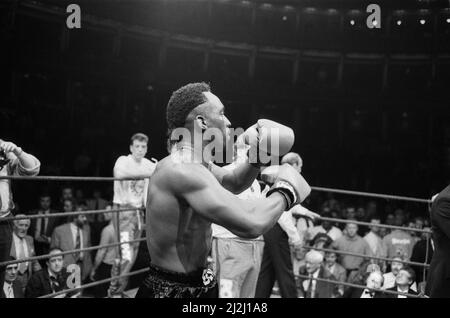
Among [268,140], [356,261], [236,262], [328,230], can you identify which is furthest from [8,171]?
[328,230]

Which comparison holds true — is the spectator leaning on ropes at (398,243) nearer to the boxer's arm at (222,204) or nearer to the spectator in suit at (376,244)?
the spectator in suit at (376,244)

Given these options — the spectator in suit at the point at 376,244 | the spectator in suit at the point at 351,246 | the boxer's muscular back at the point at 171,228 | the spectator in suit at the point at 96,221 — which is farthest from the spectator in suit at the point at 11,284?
the spectator in suit at the point at 376,244

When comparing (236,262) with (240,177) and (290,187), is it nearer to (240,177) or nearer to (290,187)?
(240,177)

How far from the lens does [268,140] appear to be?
179 cm

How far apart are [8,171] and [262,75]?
12.4 metres

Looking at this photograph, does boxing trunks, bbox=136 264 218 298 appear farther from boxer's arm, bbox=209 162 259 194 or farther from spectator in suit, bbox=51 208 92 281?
spectator in suit, bbox=51 208 92 281

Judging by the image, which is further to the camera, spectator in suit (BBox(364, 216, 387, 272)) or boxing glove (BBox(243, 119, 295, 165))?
spectator in suit (BBox(364, 216, 387, 272))

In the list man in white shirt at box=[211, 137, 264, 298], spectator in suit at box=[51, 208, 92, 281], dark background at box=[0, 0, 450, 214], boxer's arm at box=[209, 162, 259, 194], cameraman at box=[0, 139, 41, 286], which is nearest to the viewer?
boxer's arm at box=[209, 162, 259, 194]

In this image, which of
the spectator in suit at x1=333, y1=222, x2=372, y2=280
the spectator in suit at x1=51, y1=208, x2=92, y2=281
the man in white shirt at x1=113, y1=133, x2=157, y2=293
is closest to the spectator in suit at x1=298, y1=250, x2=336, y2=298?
the spectator in suit at x1=333, y1=222, x2=372, y2=280

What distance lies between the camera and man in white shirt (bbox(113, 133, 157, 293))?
4.39 metres

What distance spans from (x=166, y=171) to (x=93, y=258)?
14.6ft

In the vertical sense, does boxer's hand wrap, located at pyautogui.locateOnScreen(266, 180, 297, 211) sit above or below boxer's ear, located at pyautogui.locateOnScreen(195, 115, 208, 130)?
below

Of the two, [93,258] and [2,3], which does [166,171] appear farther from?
[2,3]
